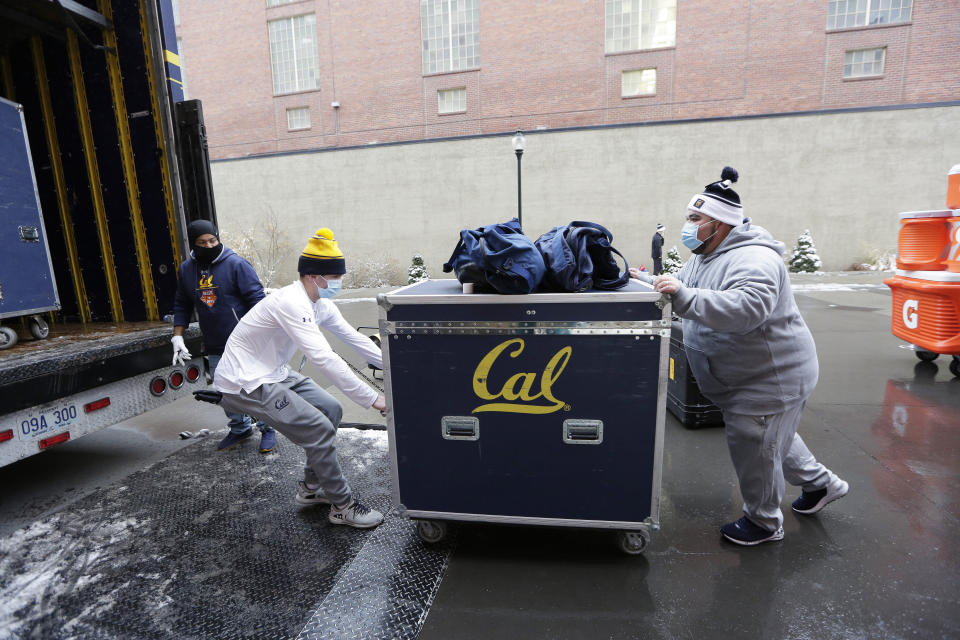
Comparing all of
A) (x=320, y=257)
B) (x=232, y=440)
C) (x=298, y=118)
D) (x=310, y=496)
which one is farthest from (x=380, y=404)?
(x=298, y=118)

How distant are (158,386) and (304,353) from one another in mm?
1898

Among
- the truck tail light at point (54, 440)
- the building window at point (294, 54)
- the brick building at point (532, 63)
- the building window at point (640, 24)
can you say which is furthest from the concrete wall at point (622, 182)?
the truck tail light at point (54, 440)

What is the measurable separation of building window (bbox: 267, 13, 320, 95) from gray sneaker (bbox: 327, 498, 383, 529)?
24.4 metres

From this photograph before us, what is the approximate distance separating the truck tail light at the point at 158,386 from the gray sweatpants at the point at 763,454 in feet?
13.1

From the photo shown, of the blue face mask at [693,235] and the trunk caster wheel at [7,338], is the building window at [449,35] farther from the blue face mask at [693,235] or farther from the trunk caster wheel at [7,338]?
the blue face mask at [693,235]

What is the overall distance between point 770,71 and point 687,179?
5.22 m

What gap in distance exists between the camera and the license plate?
3.07 meters

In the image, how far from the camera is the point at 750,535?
2797 mm

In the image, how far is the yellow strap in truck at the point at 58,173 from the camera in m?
4.32

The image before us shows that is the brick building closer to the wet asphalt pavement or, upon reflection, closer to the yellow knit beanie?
the wet asphalt pavement

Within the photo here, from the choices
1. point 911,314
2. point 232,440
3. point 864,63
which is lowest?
point 232,440

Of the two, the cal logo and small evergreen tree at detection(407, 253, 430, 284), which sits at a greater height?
the cal logo

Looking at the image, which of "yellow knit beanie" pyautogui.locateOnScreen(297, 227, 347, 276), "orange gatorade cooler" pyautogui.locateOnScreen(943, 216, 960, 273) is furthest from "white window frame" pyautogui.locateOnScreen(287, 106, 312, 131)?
"orange gatorade cooler" pyautogui.locateOnScreen(943, 216, 960, 273)

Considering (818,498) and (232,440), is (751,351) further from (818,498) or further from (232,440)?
(232,440)
